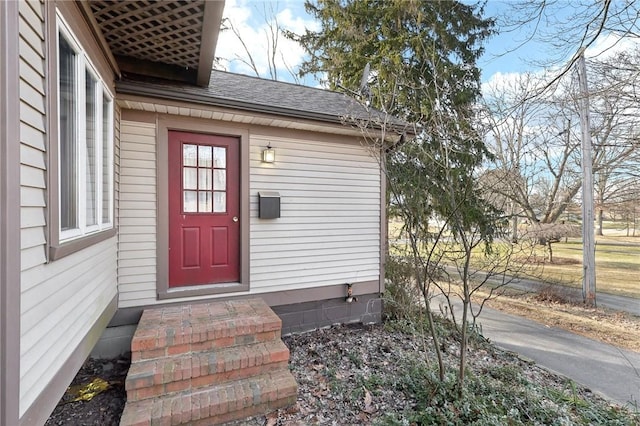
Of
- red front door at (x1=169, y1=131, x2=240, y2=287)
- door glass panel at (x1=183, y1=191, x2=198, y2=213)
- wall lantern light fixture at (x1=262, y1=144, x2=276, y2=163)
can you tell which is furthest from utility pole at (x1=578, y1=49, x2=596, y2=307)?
door glass panel at (x1=183, y1=191, x2=198, y2=213)

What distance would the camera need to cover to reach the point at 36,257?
1561 millimetres

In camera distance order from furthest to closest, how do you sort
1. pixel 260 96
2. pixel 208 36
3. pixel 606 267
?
pixel 606 267
pixel 260 96
pixel 208 36

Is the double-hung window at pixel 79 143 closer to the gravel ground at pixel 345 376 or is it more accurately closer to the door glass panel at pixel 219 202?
the door glass panel at pixel 219 202

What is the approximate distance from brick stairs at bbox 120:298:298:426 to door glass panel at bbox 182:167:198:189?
1.56 metres

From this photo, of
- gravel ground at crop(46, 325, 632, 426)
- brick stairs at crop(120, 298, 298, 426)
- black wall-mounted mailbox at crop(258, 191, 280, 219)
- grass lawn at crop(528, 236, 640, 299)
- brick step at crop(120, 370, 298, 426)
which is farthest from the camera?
grass lawn at crop(528, 236, 640, 299)

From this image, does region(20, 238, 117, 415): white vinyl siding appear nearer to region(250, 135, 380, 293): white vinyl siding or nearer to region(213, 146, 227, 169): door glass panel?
region(213, 146, 227, 169): door glass panel

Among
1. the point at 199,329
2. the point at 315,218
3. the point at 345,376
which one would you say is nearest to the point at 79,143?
the point at 199,329

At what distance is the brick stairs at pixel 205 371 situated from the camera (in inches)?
98.3

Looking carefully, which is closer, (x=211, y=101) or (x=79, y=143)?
(x=79, y=143)

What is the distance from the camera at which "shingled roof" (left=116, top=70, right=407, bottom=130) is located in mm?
3418

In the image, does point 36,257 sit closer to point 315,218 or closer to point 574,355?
point 315,218

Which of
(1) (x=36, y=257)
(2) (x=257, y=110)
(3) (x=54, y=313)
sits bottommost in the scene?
(3) (x=54, y=313)

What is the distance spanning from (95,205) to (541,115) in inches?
405

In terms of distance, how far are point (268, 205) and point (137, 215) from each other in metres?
1.55
